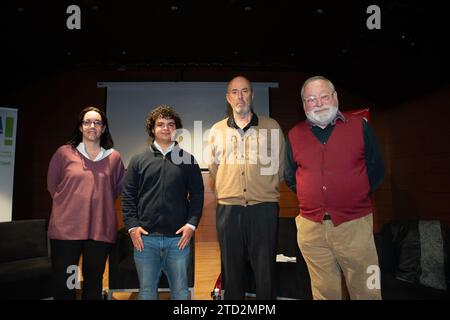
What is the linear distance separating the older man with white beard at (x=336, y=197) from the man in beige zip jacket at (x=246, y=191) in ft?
0.67

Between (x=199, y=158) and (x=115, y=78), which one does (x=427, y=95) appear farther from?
(x=115, y=78)

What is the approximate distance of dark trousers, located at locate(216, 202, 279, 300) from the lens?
163 cm

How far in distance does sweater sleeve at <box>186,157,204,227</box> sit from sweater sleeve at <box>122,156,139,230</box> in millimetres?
326

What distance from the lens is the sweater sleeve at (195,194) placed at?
68.2 inches

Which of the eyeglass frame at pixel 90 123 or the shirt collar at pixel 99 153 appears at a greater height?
the eyeglass frame at pixel 90 123

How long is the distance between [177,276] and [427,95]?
16.0 ft

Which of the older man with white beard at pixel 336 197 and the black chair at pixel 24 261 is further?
the black chair at pixel 24 261

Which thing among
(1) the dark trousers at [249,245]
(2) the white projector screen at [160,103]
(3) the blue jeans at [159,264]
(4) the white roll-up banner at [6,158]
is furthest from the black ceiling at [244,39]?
(3) the blue jeans at [159,264]

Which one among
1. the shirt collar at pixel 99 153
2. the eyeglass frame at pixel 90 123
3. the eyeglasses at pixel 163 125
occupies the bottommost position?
the shirt collar at pixel 99 153

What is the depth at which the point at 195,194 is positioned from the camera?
5.77 feet

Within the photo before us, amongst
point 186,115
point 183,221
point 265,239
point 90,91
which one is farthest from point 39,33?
point 265,239

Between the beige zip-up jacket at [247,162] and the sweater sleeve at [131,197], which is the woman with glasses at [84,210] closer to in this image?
the sweater sleeve at [131,197]

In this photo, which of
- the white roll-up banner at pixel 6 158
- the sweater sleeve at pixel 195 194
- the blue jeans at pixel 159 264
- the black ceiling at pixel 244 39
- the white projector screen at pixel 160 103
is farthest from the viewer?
the white projector screen at pixel 160 103

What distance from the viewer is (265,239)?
5.36ft
